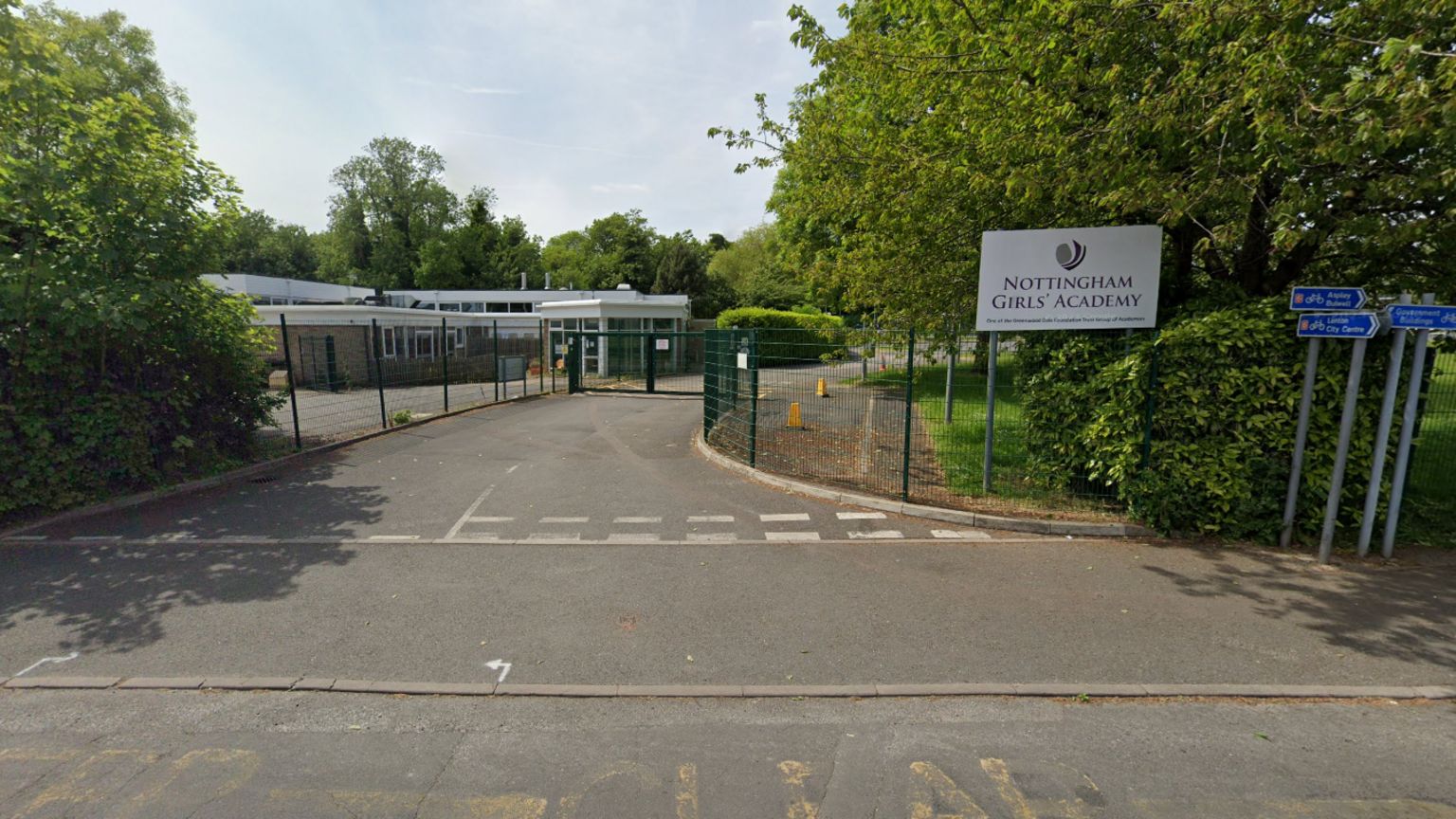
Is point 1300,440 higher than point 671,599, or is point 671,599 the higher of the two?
point 1300,440

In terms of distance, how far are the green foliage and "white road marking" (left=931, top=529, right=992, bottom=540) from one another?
9.00m

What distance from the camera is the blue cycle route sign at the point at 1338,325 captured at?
5355 millimetres

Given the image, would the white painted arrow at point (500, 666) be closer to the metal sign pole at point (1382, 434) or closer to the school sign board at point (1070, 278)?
the school sign board at point (1070, 278)

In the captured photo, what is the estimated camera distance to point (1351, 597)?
16.9 feet

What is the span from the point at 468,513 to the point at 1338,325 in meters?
8.88

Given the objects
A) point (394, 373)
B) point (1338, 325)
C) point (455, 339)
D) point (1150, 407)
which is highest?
point (1338, 325)

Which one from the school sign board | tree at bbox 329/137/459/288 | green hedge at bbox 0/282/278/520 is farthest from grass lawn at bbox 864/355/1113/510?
tree at bbox 329/137/459/288

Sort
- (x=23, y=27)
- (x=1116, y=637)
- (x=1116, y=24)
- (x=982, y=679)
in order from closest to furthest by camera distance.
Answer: (x=982, y=679) < (x=1116, y=637) < (x=1116, y=24) < (x=23, y=27)

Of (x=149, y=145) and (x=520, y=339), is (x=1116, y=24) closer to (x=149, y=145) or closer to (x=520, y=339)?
(x=149, y=145)

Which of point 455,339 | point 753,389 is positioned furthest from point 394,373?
point 455,339

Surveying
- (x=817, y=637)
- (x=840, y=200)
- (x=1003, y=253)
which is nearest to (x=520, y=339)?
(x=840, y=200)

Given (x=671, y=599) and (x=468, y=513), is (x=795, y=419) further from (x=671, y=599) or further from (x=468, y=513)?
(x=671, y=599)

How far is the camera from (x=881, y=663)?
415 centimetres

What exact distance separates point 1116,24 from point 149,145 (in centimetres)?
1107
